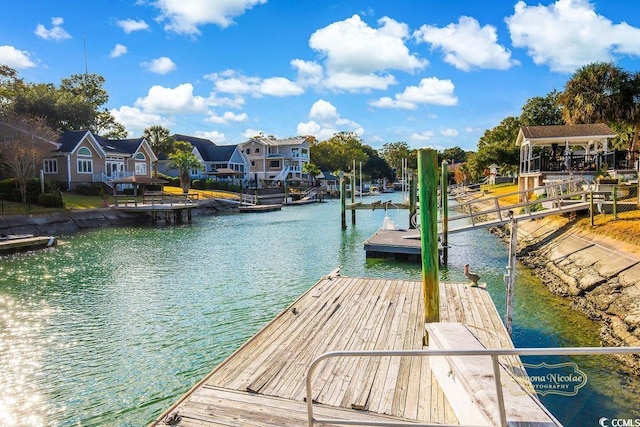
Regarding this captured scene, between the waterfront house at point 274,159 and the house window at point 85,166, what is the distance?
1352 inches

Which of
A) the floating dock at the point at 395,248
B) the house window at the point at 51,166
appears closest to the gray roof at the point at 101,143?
the house window at the point at 51,166

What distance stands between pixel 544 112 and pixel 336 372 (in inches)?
2307

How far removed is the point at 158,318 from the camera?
11484 mm

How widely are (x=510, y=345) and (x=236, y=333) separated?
6.49 meters

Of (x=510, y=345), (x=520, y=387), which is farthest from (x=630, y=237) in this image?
(x=520, y=387)

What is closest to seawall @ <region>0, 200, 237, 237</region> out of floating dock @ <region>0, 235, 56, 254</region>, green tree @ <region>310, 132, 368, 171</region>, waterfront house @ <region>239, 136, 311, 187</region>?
floating dock @ <region>0, 235, 56, 254</region>

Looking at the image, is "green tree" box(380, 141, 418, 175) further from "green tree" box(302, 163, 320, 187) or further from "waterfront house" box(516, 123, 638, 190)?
"waterfront house" box(516, 123, 638, 190)

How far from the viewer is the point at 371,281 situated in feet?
38.3

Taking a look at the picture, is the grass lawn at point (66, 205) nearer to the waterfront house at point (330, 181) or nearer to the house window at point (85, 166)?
the house window at point (85, 166)

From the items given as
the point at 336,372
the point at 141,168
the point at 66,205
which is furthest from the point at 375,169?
the point at 336,372

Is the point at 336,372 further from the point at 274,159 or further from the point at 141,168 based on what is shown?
the point at 274,159

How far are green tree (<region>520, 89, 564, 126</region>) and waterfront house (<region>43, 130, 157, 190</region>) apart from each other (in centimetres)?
5301

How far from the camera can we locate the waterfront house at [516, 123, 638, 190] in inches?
1036

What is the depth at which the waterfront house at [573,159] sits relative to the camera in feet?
86.3
